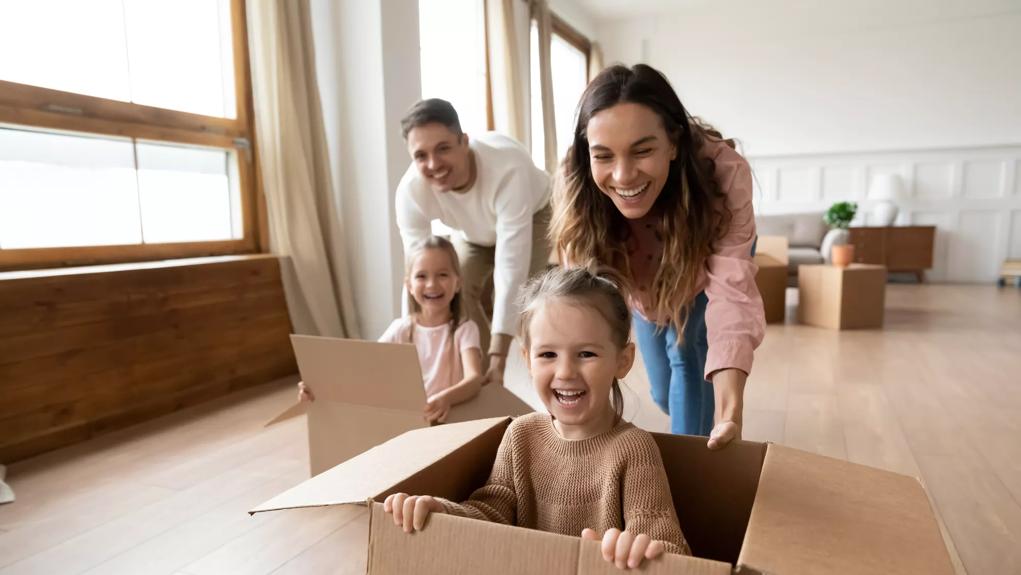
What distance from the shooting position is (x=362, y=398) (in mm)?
1485

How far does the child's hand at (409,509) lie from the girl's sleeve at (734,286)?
2.14ft

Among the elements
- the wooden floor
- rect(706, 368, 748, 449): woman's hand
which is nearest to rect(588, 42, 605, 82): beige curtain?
the wooden floor

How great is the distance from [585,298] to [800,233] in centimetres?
614

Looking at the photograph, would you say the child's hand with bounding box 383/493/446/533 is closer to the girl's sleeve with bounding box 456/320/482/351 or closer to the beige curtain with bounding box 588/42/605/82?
the girl's sleeve with bounding box 456/320/482/351

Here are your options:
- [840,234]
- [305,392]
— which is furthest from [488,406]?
[840,234]

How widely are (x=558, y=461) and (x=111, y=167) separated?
234 centimetres

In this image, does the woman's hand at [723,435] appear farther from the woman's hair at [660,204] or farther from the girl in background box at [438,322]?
the girl in background box at [438,322]

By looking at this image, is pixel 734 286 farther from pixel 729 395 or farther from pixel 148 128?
pixel 148 128

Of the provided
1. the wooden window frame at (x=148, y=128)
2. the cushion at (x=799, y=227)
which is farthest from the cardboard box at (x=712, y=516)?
the cushion at (x=799, y=227)

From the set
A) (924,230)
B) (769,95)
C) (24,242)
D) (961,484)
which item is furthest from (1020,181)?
(24,242)

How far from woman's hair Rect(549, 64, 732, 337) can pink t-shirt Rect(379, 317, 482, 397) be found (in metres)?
0.54

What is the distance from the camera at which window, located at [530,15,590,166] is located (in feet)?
18.4

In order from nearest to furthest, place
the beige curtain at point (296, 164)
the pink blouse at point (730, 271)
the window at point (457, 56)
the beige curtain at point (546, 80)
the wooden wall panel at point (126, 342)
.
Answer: the pink blouse at point (730, 271), the wooden wall panel at point (126, 342), the beige curtain at point (296, 164), the window at point (457, 56), the beige curtain at point (546, 80)

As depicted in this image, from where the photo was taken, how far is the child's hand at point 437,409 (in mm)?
1394
